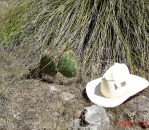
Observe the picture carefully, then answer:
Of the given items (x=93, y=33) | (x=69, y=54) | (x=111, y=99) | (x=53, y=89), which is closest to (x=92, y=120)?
(x=111, y=99)

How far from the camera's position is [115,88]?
8.25ft

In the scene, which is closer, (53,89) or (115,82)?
(115,82)

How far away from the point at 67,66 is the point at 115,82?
37 centimetres

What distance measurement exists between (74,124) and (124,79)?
506 millimetres

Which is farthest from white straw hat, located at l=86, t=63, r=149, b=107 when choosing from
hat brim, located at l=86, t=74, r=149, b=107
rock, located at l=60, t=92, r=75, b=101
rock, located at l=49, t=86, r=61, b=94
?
rock, located at l=49, t=86, r=61, b=94

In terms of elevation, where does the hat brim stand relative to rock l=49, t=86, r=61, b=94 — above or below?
below

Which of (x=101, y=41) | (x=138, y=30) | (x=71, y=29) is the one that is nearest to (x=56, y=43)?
(x=71, y=29)

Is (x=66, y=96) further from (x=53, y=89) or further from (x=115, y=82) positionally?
(x=115, y=82)

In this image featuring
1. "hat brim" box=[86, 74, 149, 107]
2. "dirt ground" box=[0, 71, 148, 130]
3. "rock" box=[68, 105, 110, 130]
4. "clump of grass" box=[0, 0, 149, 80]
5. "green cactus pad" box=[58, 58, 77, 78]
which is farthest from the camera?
"clump of grass" box=[0, 0, 149, 80]

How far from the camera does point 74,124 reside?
2.27 metres

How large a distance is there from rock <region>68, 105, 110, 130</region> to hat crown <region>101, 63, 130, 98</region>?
0.70 feet

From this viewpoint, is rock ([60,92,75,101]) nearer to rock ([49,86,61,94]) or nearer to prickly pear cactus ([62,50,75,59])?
rock ([49,86,61,94])

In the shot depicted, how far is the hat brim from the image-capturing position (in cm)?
248

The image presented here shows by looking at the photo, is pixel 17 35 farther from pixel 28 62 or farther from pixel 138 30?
pixel 138 30
